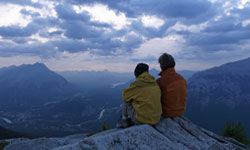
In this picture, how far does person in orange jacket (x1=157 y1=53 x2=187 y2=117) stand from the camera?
16953mm

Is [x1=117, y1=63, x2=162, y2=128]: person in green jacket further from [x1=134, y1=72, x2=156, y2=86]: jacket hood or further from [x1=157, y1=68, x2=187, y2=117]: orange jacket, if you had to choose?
[x1=157, y1=68, x2=187, y2=117]: orange jacket

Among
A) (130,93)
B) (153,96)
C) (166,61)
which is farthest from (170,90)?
(130,93)

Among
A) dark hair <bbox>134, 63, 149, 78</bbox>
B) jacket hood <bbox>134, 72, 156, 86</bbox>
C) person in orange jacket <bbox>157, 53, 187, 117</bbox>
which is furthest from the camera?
person in orange jacket <bbox>157, 53, 187, 117</bbox>

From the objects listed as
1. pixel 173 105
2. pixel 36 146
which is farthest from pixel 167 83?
pixel 36 146

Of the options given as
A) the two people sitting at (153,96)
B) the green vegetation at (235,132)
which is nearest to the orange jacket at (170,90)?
the two people sitting at (153,96)

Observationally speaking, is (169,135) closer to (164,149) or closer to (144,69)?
(164,149)

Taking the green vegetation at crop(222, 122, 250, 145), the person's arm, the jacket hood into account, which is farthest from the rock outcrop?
the green vegetation at crop(222, 122, 250, 145)

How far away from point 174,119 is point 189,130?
78cm

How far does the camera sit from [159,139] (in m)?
15.3

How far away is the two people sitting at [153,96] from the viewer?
16.2m

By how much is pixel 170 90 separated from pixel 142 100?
1476 millimetres

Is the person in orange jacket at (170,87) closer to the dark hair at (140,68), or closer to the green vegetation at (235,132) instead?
the dark hair at (140,68)

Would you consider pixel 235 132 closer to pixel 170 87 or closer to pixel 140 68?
pixel 170 87

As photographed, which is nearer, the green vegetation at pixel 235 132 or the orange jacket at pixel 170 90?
the orange jacket at pixel 170 90
